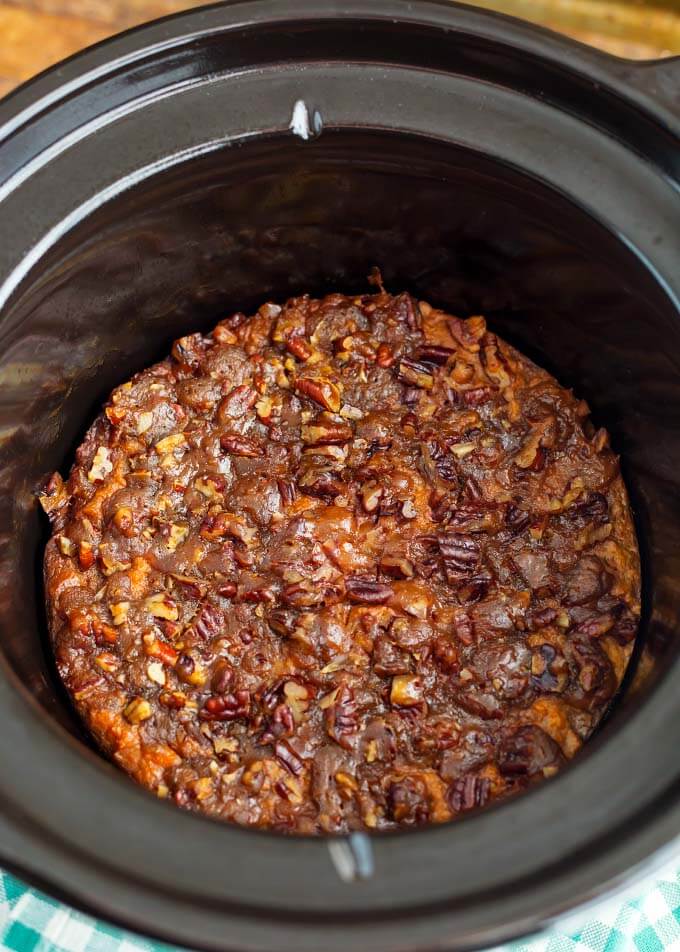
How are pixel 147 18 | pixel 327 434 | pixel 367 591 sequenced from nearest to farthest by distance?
1. pixel 367 591
2. pixel 327 434
3. pixel 147 18

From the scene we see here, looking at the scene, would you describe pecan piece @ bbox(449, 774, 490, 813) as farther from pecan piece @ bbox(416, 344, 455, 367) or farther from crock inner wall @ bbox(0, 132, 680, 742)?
pecan piece @ bbox(416, 344, 455, 367)

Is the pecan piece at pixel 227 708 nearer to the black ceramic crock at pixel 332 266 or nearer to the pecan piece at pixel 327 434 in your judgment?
the black ceramic crock at pixel 332 266

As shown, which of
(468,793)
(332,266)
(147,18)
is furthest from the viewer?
(147,18)

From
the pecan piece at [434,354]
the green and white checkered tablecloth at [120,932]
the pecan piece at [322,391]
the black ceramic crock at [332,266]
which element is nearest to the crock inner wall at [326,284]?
the black ceramic crock at [332,266]

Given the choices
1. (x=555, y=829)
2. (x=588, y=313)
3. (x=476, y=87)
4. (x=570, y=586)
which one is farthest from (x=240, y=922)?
(x=476, y=87)

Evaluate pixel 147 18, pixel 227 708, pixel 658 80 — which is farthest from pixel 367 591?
pixel 147 18

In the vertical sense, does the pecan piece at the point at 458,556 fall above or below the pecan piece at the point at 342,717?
above

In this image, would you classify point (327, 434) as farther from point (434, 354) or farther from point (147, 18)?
point (147, 18)

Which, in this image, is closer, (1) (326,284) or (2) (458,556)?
(2) (458,556)
